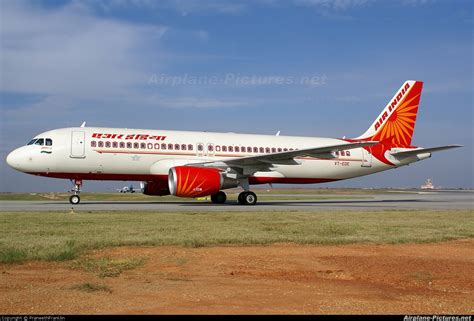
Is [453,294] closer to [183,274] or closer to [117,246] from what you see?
[183,274]

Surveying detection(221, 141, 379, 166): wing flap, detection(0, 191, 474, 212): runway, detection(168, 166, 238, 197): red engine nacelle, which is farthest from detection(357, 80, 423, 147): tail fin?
detection(168, 166, 238, 197): red engine nacelle

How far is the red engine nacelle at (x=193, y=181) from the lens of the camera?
23.4 metres

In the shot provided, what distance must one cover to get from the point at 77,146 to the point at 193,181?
19.3ft

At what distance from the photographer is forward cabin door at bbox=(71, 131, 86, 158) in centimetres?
2434

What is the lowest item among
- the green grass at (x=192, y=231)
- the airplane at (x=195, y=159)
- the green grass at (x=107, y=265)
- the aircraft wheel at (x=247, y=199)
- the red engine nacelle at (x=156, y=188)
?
the green grass at (x=107, y=265)

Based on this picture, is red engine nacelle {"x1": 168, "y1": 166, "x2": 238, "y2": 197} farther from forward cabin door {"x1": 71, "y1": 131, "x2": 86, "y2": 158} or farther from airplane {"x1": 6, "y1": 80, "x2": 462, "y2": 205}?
forward cabin door {"x1": 71, "y1": 131, "x2": 86, "y2": 158}

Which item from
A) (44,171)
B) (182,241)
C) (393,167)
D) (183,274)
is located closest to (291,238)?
(182,241)

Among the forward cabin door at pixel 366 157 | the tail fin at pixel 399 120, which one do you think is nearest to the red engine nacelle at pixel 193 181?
the forward cabin door at pixel 366 157

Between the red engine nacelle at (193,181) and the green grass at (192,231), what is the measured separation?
590 centimetres

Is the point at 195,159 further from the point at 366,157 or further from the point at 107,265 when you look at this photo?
the point at 107,265

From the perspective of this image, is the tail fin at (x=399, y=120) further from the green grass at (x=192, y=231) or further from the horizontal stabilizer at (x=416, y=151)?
the green grass at (x=192, y=231)

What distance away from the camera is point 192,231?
12.9 metres

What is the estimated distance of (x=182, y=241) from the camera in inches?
428

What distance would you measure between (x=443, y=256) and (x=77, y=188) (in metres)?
19.5
